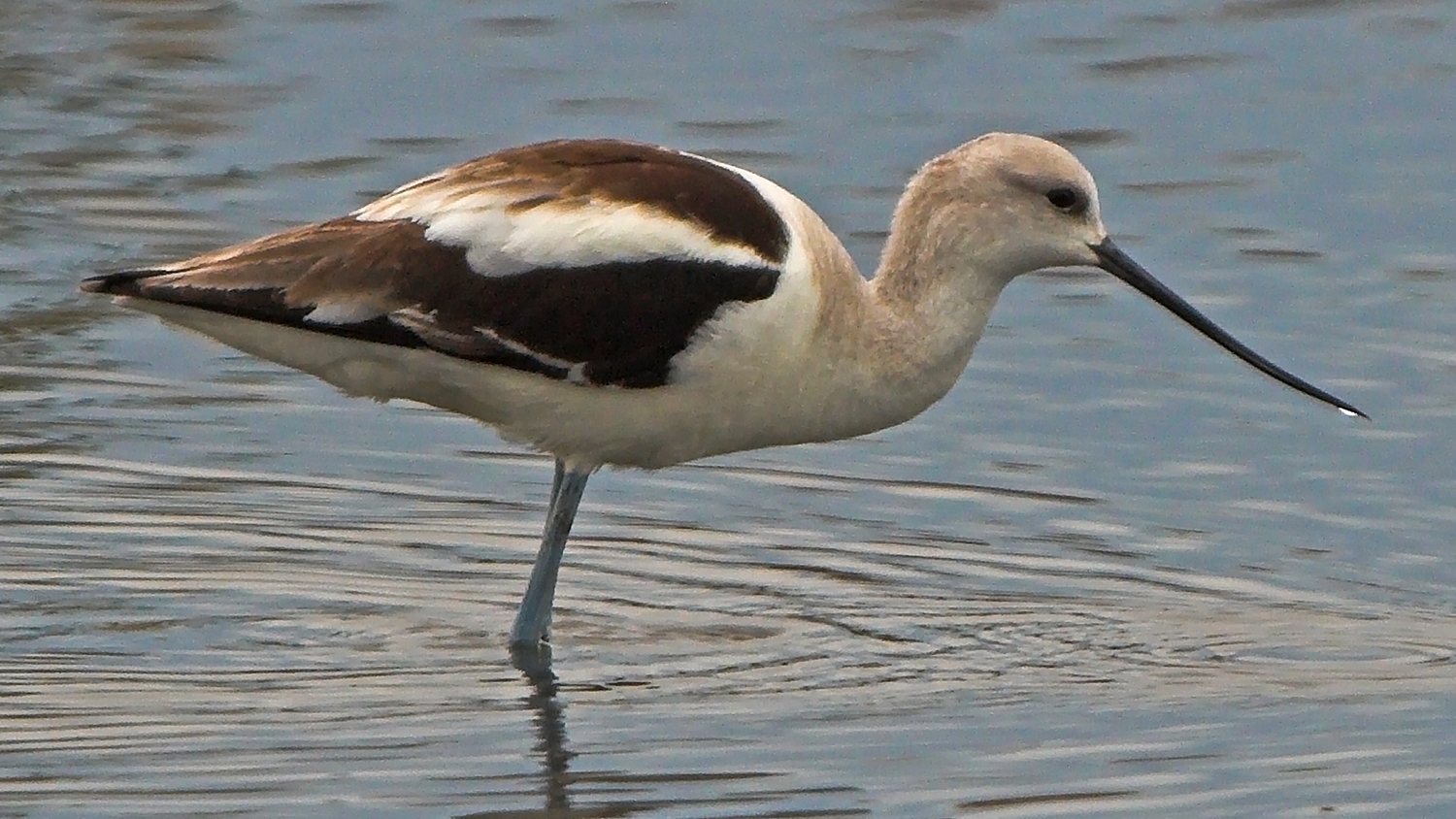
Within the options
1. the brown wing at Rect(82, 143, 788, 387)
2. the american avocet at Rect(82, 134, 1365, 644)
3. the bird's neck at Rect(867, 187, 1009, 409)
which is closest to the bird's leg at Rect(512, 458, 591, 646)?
the american avocet at Rect(82, 134, 1365, 644)

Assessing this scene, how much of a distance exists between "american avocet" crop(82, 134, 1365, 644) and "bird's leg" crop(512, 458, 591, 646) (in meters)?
0.01

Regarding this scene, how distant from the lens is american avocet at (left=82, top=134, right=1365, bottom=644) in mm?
8055

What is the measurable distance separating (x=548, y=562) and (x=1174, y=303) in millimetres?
1711

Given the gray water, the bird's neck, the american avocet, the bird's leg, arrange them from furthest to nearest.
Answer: the bird's leg
the bird's neck
the american avocet
the gray water

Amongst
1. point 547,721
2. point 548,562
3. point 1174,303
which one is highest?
point 1174,303

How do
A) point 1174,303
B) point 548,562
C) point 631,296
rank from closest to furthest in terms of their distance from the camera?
point 631,296 → point 548,562 → point 1174,303

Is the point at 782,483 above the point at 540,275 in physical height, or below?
below

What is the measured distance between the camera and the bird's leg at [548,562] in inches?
332

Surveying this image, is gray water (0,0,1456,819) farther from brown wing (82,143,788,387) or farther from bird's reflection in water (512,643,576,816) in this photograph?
brown wing (82,143,788,387)

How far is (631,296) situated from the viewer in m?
8.13

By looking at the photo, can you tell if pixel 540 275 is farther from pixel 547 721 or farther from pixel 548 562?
pixel 547 721

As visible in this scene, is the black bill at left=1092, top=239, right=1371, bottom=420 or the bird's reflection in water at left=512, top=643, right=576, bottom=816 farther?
the black bill at left=1092, top=239, right=1371, bottom=420

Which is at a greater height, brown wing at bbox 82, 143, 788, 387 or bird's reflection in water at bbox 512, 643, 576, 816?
brown wing at bbox 82, 143, 788, 387

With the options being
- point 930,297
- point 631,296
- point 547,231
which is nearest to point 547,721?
point 631,296
